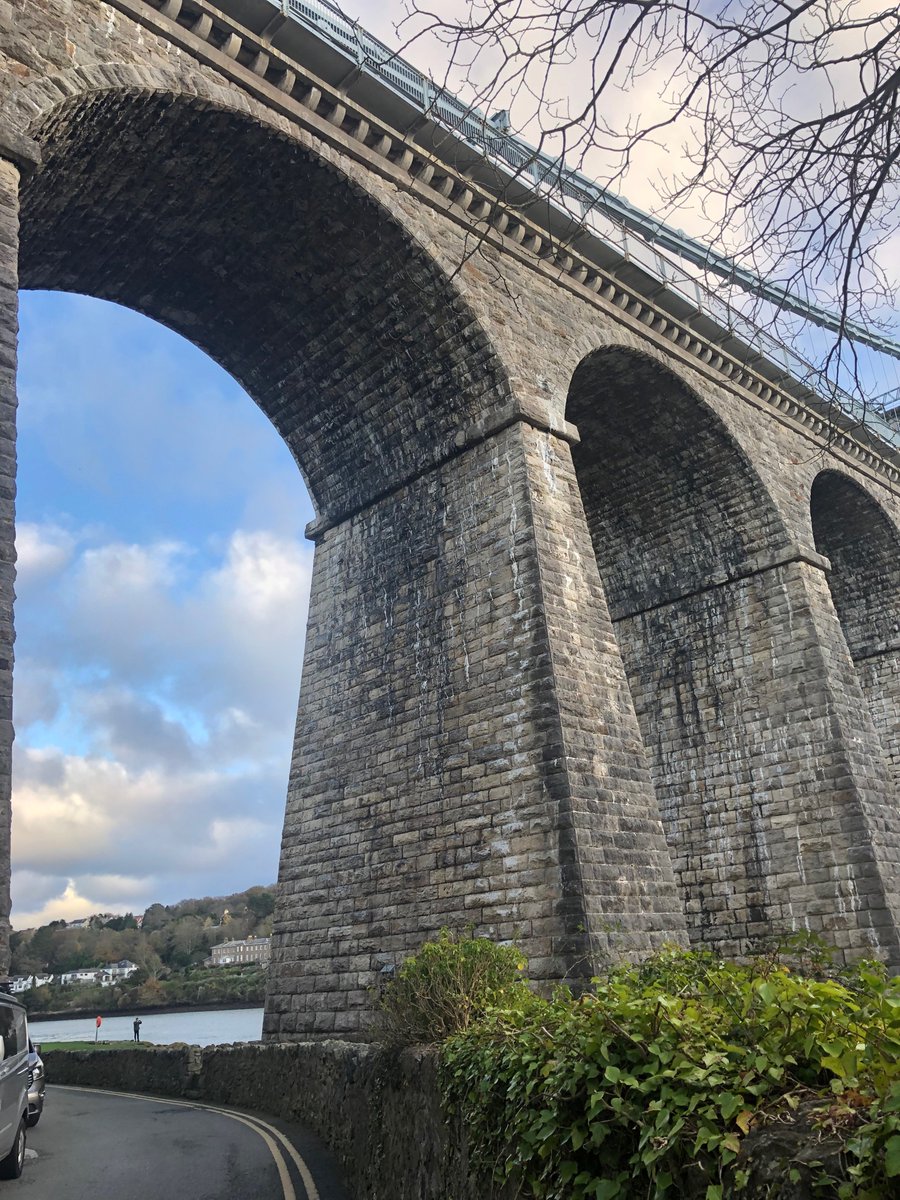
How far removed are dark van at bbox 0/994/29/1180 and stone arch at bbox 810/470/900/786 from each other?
19.5 meters

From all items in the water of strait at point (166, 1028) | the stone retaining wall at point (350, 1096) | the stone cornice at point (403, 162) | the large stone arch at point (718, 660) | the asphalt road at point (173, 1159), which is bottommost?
the asphalt road at point (173, 1159)

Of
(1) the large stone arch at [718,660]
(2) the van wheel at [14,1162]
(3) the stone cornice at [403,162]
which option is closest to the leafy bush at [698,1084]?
(2) the van wheel at [14,1162]

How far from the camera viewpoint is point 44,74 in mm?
8922

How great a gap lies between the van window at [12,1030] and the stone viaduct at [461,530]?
109 centimetres

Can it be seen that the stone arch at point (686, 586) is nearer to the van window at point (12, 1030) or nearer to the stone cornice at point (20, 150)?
the stone cornice at point (20, 150)

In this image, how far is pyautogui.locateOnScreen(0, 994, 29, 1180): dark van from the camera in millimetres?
6102

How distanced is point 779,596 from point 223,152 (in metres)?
11.5

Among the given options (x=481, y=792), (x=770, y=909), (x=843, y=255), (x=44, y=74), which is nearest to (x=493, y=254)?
(x=44, y=74)

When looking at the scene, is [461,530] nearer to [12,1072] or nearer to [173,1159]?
[173,1159]

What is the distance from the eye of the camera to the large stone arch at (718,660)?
1480 cm

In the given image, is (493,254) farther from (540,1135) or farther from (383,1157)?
(540,1135)

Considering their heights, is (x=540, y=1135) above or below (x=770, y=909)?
below

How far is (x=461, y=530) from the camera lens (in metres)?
12.7

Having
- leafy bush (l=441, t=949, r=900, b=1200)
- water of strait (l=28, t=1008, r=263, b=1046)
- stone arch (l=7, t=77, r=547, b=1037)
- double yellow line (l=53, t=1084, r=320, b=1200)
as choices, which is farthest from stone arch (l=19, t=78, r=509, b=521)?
water of strait (l=28, t=1008, r=263, b=1046)
